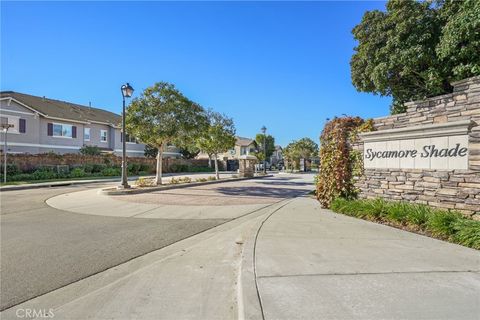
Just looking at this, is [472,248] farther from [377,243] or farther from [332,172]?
[332,172]

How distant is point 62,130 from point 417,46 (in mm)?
33310

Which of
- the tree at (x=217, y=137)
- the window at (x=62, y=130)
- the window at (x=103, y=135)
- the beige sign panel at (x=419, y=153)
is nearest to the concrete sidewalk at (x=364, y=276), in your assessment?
the beige sign panel at (x=419, y=153)

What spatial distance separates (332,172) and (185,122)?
10.7 metres

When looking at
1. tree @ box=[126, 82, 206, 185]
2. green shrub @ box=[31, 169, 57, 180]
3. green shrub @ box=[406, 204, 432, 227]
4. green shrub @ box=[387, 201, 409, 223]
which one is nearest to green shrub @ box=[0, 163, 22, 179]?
green shrub @ box=[31, 169, 57, 180]

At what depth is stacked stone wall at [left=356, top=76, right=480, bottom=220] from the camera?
652cm

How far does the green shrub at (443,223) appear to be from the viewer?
6.23 metres

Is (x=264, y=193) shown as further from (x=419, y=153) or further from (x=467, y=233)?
(x=467, y=233)

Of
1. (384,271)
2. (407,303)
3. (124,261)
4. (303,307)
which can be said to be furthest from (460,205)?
(124,261)

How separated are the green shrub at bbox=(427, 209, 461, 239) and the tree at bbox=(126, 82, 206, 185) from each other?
14329 millimetres

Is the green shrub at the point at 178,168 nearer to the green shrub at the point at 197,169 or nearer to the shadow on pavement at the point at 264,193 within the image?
the green shrub at the point at 197,169

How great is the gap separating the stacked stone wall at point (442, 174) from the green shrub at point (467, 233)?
1.67ft

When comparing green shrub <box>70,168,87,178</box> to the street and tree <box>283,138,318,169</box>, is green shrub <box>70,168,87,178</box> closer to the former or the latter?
the street
